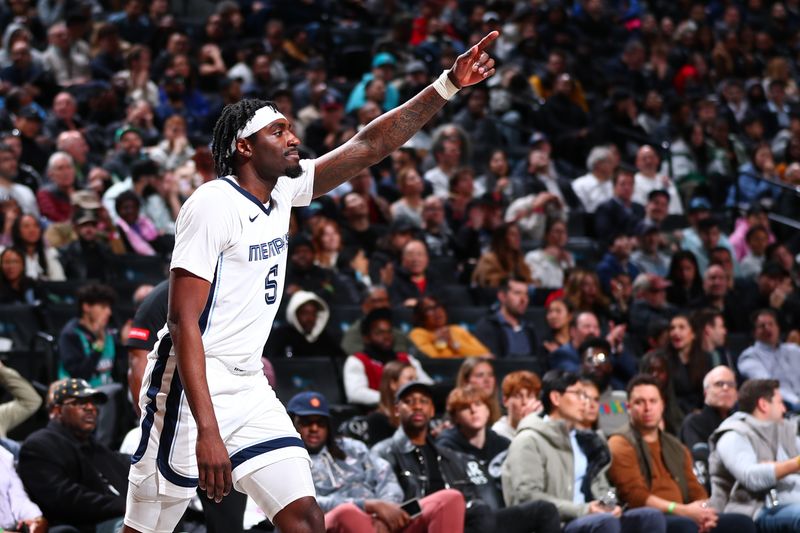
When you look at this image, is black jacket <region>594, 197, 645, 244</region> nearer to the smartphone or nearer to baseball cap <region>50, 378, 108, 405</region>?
the smartphone

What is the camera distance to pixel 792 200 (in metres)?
14.4

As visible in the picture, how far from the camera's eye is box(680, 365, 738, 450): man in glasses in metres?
8.98

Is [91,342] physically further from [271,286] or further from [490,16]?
[490,16]

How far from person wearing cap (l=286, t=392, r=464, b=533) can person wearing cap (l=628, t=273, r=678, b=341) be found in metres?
4.17

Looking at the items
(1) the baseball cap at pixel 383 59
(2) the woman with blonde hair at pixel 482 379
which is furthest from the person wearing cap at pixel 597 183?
(2) the woman with blonde hair at pixel 482 379

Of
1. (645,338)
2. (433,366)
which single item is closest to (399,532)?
(433,366)

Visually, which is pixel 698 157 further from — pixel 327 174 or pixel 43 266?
pixel 327 174

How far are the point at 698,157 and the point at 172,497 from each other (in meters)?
11.9

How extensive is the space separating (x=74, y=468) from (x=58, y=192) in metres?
4.34

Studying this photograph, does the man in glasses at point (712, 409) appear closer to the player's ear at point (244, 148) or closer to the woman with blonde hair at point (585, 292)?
the woman with blonde hair at point (585, 292)

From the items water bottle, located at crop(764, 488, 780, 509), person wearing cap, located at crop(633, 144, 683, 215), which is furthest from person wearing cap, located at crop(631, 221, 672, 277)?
water bottle, located at crop(764, 488, 780, 509)

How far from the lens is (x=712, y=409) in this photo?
9094 mm

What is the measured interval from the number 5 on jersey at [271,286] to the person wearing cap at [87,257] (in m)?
6.15

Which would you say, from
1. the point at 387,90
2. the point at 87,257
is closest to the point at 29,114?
the point at 87,257
